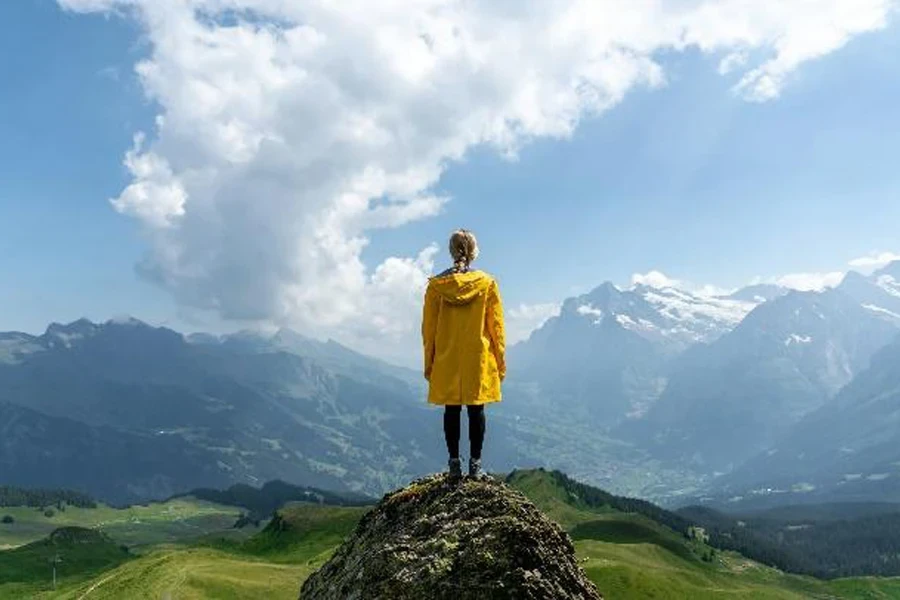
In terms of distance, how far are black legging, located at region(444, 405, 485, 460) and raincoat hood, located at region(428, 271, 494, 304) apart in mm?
2209

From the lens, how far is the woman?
1507 cm

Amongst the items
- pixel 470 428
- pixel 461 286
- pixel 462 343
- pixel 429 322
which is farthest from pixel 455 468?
pixel 461 286

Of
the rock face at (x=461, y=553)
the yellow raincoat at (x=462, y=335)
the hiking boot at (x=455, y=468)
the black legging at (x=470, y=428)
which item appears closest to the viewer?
the rock face at (x=461, y=553)

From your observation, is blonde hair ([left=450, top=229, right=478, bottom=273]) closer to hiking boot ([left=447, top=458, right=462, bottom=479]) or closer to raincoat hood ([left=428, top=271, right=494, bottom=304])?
raincoat hood ([left=428, top=271, right=494, bottom=304])

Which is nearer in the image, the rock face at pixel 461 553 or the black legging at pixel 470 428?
the rock face at pixel 461 553

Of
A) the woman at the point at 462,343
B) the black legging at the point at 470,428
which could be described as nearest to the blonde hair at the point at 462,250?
the woman at the point at 462,343

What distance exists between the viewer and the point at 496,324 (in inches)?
609

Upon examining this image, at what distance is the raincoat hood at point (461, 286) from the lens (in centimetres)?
1506

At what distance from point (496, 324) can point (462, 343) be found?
0.88 metres

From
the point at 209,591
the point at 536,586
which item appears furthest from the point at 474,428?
the point at 209,591

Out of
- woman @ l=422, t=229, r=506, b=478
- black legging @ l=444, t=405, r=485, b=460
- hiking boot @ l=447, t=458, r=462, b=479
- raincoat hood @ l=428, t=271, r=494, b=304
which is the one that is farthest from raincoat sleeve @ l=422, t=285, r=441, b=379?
hiking boot @ l=447, t=458, r=462, b=479

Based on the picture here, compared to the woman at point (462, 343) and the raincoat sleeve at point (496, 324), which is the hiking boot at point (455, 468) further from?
the raincoat sleeve at point (496, 324)

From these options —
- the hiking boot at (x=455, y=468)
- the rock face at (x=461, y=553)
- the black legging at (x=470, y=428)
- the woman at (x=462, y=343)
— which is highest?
the woman at (x=462, y=343)

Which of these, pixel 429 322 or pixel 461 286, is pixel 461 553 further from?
pixel 461 286
